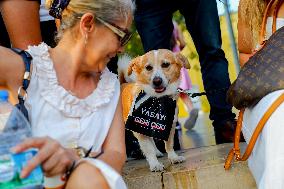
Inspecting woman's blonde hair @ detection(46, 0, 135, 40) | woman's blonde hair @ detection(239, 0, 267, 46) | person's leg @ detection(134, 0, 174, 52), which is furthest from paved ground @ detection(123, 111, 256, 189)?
woman's blonde hair @ detection(46, 0, 135, 40)

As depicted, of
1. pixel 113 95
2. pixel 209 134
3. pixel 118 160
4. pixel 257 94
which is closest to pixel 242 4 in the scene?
pixel 257 94

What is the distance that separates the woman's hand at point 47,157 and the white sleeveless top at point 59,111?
0.31 meters

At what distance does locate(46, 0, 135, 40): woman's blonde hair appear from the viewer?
191cm

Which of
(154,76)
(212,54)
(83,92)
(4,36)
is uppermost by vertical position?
(4,36)

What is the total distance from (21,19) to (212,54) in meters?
1.75

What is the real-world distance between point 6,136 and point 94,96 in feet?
1.59

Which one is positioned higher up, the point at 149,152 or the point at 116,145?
the point at 116,145

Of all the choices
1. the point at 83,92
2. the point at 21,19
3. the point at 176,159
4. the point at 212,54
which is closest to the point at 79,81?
the point at 83,92

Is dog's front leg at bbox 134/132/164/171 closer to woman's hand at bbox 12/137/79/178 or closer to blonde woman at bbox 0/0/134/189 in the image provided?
blonde woman at bbox 0/0/134/189

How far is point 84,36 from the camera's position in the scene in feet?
6.39

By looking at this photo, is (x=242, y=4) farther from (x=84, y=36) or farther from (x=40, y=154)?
(x=40, y=154)

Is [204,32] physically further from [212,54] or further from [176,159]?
[176,159]

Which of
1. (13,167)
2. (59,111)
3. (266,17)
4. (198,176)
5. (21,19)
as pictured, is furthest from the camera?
(198,176)

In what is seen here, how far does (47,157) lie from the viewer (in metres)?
1.44
